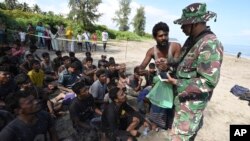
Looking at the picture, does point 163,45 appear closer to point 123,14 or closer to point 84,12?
point 84,12

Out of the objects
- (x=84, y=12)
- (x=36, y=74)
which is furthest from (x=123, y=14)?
(x=36, y=74)

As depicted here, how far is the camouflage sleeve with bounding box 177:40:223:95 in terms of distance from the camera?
232cm

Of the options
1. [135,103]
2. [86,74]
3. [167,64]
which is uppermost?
[167,64]

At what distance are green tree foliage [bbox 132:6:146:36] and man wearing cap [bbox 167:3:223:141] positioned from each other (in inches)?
1918

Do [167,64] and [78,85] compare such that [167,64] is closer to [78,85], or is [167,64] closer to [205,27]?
[205,27]

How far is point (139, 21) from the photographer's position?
51.4 metres

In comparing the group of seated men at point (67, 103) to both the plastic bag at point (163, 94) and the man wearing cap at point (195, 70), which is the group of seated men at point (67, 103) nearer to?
the plastic bag at point (163, 94)

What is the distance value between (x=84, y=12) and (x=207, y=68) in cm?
3470

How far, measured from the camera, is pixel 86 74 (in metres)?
7.37

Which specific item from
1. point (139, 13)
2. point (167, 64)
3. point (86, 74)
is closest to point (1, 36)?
point (86, 74)

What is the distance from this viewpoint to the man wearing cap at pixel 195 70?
2.34m

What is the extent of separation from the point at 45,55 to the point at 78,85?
12.1 ft

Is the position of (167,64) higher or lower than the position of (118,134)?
higher

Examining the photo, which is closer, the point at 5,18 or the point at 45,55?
the point at 45,55
